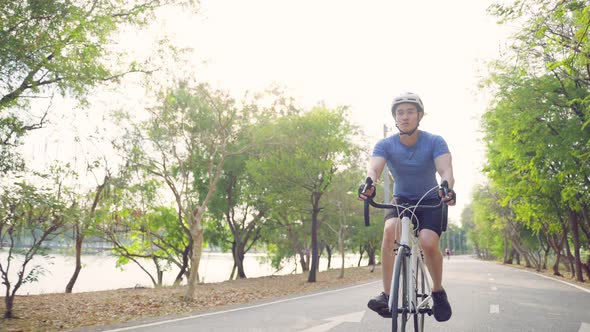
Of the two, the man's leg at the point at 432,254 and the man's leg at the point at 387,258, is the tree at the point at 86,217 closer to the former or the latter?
the man's leg at the point at 387,258

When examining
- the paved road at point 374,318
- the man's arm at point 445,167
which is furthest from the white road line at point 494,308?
the man's arm at point 445,167

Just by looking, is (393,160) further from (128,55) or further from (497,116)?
(497,116)

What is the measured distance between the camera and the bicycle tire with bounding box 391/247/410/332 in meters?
3.61

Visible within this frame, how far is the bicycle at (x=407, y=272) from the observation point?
3709 mm

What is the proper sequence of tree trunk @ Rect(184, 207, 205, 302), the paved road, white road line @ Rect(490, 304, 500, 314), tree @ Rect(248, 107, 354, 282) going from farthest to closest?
tree @ Rect(248, 107, 354, 282), tree trunk @ Rect(184, 207, 205, 302), white road line @ Rect(490, 304, 500, 314), the paved road

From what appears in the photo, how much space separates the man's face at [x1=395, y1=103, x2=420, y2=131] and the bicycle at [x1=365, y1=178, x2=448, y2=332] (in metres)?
0.69

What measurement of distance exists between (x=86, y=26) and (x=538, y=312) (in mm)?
11385

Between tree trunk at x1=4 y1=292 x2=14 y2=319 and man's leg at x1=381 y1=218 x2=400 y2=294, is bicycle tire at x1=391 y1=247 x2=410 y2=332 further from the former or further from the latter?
tree trunk at x1=4 y1=292 x2=14 y2=319

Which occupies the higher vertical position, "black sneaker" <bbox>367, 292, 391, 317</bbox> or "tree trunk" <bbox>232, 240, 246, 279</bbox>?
"black sneaker" <bbox>367, 292, 391, 317</bbox>

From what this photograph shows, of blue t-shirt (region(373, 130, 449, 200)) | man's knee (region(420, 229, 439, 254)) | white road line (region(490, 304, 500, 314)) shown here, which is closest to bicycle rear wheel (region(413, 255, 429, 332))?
man's knee (region(420, 229, 439, 254))

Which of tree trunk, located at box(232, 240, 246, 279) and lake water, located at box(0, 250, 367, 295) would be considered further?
tree trunk, located at box(232, 240, 246, 279)

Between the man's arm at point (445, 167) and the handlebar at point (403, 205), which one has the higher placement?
the man's arm at point (445, 167)

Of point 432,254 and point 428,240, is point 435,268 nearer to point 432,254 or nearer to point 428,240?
point 432,254

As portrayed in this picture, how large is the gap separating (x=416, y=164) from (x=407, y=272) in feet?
3.47
